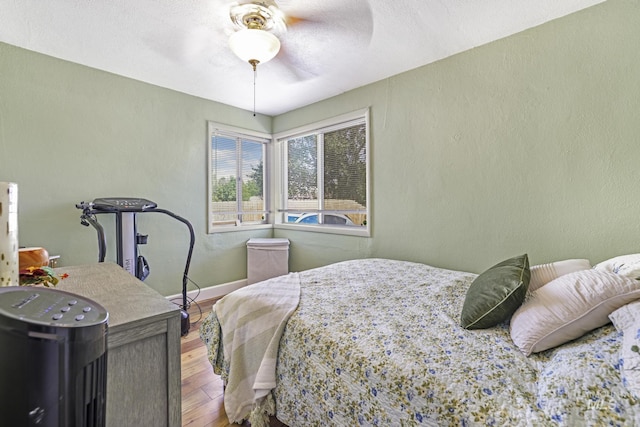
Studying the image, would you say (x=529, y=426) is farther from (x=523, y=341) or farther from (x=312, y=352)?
(x=312, y=352)

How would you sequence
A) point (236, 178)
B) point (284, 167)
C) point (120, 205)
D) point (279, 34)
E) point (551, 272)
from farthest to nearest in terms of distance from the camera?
1. point (284, 167)
2. point (236, 178)
3. point (120, 205)
4. point (279, 34)
5. point (551, 272)

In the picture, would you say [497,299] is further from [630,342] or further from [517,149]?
[517,149]

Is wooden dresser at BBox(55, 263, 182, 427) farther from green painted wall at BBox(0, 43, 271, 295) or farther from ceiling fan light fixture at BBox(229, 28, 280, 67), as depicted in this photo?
green painted wall at BBox(0, 43, 271, 295)

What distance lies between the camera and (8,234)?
650mm

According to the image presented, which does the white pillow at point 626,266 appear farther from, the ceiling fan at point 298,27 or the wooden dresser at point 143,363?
the ceiling fan at point 298,27

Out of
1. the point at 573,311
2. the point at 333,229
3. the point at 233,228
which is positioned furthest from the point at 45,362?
the point at 233,228

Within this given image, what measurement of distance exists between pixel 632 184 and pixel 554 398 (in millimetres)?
1686

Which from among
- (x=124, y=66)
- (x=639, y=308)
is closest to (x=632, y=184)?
(x=639, y=308)

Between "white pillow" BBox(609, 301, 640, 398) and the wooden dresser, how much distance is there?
1222mm

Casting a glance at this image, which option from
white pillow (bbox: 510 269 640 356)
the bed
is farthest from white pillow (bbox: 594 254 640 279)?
the bed

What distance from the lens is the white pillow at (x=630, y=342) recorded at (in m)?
0.76

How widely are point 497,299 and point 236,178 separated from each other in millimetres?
3292

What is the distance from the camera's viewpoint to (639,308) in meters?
0.94

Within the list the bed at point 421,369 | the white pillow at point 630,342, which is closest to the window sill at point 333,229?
the bed at point 421,369
